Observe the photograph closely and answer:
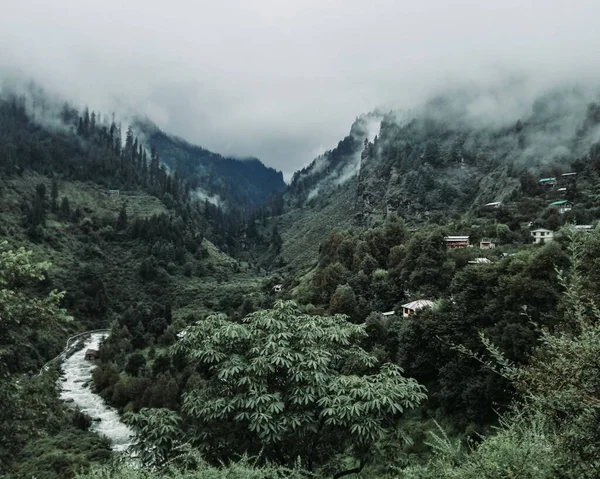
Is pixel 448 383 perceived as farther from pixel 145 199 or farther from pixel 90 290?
pixel 145 199

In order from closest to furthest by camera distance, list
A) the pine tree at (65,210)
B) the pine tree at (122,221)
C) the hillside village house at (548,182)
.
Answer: the hillside village house at (548,182)
the pine tree at (65,210)
the pine tree at (122,221)

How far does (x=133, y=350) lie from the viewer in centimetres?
6159

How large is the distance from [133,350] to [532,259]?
182ft

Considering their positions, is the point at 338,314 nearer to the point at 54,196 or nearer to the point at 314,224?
the point at 54,196

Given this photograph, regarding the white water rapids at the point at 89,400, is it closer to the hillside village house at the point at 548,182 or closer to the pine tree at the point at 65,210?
the pine tree at the point at 65,210

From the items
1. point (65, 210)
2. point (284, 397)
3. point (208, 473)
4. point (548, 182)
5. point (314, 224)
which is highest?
point (548, 182)

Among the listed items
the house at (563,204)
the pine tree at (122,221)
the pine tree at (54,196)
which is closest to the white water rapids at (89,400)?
the pine tree at (54,196)

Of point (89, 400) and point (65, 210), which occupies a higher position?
point (65, 210)

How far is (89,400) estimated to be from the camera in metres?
47.8

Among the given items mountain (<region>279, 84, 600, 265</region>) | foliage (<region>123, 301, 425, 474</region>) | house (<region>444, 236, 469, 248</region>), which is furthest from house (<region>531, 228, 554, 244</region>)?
foliage (<region>123, 301, 425, 474</region>)

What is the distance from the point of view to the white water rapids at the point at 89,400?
39.1 m

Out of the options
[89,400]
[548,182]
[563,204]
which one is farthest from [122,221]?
[563,204]

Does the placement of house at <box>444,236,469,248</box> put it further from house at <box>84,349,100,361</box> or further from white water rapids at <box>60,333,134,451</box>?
house at <box>84,349,100,361</box>

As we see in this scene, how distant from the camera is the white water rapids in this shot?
3906 cm
